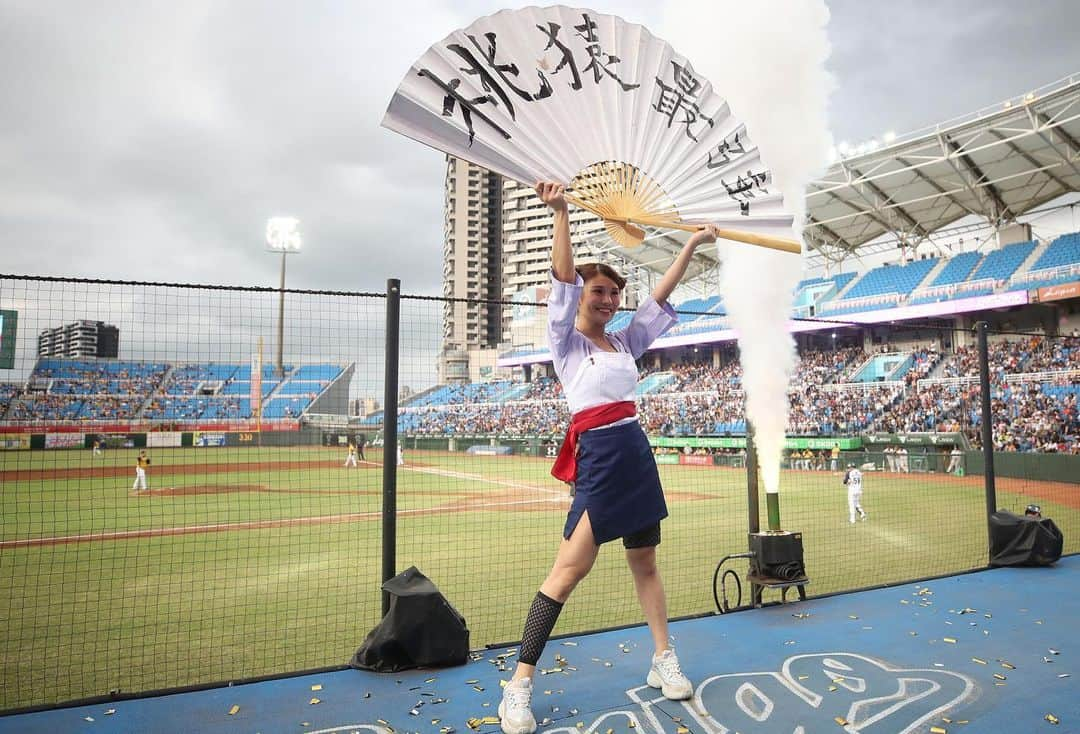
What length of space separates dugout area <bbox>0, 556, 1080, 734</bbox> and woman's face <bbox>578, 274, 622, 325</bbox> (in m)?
1.67

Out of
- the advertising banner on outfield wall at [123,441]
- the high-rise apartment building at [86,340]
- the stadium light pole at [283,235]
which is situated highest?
the stadium light pole at [283,235]

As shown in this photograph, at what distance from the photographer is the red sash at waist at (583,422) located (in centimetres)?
260

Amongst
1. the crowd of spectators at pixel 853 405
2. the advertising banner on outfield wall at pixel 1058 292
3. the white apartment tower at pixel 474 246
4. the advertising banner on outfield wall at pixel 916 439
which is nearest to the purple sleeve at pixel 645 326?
the crowd of spectators at pixel 853 405

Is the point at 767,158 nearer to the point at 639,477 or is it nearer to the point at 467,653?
the point at 639,477

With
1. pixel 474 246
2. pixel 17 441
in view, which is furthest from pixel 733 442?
pixel 474 246

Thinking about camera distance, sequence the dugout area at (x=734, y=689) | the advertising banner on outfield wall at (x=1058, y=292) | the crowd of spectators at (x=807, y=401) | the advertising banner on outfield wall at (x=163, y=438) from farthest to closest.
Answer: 1. the advertising banner on outfield wall at (x=163, y=438)
2. the advertising banner on outfield wall at (x=1058, y=292)
3. the crowd of spectators at (x=807, y=401)
4. the dugout area at (x=734, y=689)

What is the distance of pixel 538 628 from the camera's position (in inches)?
101

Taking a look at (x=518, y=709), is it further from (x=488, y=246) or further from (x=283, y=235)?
(x=488, y=246)

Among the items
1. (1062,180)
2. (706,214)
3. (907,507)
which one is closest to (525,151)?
(706,214)

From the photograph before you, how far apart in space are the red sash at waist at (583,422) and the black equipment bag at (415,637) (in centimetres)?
109

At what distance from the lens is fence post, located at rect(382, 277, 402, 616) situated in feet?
11.2

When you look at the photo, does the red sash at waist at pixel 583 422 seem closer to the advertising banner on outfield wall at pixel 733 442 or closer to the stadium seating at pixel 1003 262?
the advertising banner on outfield wall at pixel 733 442

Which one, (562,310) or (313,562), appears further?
(313,562)

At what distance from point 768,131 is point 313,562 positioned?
685cm
